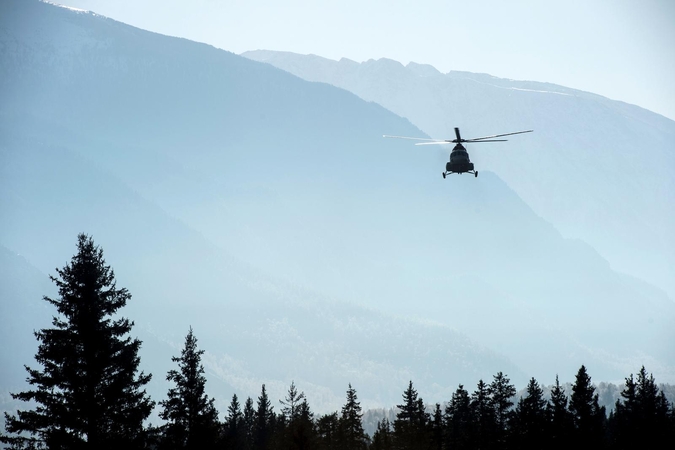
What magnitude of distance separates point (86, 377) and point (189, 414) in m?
7.68

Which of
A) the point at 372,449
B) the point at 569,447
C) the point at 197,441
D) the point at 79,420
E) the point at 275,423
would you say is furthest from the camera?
the point at 275,423

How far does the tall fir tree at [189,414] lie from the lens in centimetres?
3491

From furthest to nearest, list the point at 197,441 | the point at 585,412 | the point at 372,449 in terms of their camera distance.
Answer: the point at 372,449
the point at 585,412
the point at 197,441

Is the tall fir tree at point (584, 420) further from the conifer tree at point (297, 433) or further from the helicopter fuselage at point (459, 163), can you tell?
the conifer tree at point (297, 433)

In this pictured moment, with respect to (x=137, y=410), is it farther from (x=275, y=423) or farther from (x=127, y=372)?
(x=275, y=423)

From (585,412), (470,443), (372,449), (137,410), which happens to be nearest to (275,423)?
(372,449)

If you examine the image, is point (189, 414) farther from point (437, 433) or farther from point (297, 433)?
point (437, 433)

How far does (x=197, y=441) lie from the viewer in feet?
115

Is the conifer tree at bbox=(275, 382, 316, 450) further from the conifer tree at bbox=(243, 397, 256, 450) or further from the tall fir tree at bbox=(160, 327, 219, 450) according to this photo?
the tall fir tree at bbox=(160, 327, 219, 450)

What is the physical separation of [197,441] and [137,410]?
21.2 feet

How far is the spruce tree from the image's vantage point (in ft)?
91.9

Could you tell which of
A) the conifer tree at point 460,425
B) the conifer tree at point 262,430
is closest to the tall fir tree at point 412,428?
the conifer tree at point 460,425

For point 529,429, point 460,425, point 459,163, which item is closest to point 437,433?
point 460,425

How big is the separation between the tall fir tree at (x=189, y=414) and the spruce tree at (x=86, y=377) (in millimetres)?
5590
